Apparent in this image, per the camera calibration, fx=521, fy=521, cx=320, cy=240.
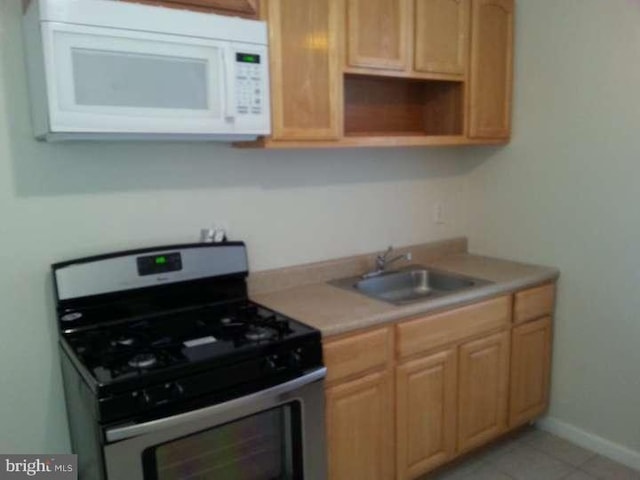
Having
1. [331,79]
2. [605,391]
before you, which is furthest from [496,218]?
[331,79]

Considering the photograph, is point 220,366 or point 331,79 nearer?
point 220,366

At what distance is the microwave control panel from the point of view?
5.81ft

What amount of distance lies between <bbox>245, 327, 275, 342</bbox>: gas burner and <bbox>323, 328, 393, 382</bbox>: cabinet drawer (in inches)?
8.5

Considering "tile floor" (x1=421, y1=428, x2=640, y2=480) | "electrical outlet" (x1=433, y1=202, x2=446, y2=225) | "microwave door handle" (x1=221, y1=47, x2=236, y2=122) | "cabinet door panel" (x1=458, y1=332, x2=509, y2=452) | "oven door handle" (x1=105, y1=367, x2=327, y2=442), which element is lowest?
"tile floor" (x1=421, y1=428, x2=640, y2=480)

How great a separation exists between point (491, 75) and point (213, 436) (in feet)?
6.90

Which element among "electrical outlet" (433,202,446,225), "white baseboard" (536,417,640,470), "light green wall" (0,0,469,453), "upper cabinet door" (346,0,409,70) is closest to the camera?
"light green wall" (0,0,469,453)

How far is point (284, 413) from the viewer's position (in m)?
1.75

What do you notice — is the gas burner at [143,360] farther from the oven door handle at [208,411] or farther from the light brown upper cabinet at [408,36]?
the light brown upper cabinet at [408,36]

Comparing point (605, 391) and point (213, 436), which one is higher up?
point (213, 436)

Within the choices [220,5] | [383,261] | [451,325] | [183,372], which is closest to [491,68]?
[383,261]

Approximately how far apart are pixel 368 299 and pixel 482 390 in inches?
29.2

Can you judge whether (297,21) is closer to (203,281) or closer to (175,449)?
(203,281)

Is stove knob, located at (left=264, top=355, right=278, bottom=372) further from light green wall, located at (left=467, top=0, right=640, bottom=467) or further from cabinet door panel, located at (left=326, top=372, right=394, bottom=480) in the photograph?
light green wall, located at (left=467, top=0, right=640, bottom=467)

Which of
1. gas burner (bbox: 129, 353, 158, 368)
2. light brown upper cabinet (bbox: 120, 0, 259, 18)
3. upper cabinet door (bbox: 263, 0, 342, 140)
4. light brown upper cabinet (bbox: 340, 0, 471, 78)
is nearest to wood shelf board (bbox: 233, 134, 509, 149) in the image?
upper cabinet door (bbox: 263, 0, 342, 140)
